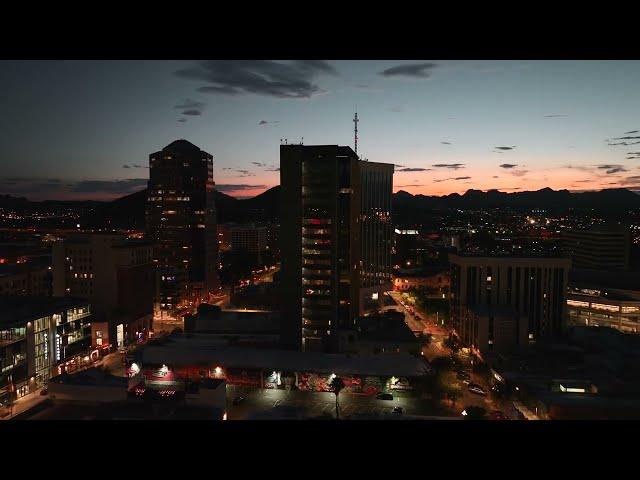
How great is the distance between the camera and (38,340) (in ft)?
28.0

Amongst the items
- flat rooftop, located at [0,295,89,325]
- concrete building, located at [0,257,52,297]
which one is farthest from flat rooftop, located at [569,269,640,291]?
concrete building, located at [0,257,52,297]

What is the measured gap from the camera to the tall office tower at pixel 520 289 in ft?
36.4

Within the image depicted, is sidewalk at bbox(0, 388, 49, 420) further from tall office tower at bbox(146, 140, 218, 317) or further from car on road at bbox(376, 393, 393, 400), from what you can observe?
tall office tower at bbox(146, 140, 218, 317)

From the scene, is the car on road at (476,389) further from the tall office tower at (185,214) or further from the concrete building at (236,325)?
the tall office tower at (185,214)

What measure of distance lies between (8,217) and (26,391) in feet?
65.9

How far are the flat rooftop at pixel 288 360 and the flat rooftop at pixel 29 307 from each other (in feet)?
6.18

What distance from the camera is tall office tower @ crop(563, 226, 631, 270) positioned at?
20.1m

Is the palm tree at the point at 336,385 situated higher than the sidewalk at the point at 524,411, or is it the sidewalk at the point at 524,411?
the palm tree at the point at 336,385

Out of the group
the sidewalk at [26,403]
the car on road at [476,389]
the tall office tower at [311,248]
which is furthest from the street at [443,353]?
the sidewalk at [26,403]

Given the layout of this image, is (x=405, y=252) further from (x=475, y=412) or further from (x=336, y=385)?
(x=475, y=412)

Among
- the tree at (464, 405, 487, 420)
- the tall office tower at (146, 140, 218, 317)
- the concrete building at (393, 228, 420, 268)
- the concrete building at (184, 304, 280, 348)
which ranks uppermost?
the tall office tower at (146, 140, 218, 317)

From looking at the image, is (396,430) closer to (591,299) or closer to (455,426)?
(455,426)

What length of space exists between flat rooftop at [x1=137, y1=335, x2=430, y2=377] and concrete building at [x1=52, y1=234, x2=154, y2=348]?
3.09 meters
